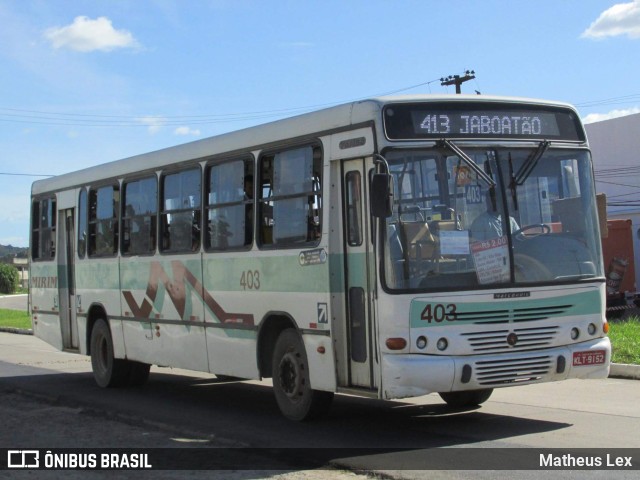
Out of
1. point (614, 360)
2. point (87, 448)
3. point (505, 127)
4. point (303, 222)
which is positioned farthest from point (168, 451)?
point (614, 360)

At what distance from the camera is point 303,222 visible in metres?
10.4

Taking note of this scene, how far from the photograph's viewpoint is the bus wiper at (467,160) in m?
9.35

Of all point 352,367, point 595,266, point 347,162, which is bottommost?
point 352,367

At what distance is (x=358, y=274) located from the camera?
962 cm

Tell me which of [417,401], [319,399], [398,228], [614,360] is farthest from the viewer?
[614,360]

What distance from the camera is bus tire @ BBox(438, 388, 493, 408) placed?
1130cm

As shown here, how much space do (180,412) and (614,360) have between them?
6.67m

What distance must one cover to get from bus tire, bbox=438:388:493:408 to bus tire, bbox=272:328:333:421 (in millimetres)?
1612

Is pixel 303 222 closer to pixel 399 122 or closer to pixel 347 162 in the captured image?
pixel 347 162

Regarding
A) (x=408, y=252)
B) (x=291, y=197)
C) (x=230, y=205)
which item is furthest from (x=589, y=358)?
(x=230, y=205)

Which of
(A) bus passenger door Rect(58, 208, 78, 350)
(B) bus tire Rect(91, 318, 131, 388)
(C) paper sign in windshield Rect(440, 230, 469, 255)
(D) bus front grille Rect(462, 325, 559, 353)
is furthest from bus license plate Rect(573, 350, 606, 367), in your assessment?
(A) bus passenger door Rect(58, 208, 78, 350)

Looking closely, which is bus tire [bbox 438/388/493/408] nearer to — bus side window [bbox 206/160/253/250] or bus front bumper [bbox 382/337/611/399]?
bus front bumper [bbox 382/337/611/399]

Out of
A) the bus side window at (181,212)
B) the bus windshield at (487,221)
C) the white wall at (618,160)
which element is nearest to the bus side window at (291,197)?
the bus windshield at (487,221)

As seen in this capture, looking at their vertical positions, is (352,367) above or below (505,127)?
below
